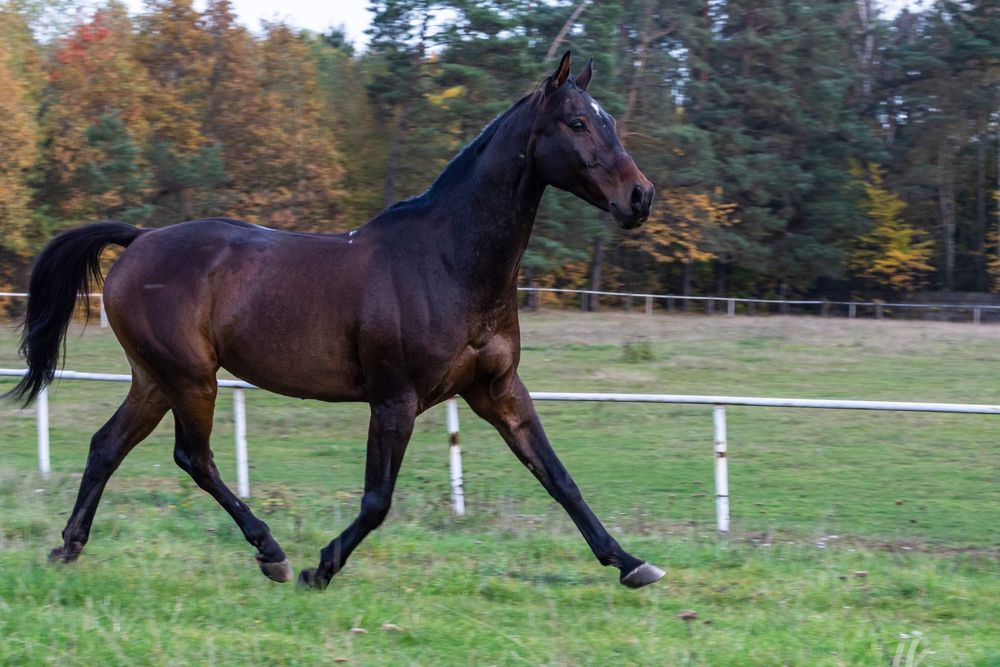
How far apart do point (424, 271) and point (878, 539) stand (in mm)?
3983

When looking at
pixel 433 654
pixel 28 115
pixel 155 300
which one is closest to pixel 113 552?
pixel 155 300

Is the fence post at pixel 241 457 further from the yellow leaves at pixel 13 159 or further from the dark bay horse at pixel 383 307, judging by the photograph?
the yellow leaves at pixel 13 159

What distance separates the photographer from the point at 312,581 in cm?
519

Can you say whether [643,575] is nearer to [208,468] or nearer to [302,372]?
[302,372]

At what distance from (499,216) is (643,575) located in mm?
1787

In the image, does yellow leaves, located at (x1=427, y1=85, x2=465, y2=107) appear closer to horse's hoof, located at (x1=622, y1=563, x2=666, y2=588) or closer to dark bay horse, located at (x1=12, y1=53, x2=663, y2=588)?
dark bay horse, located at (x1=12, y1=53, x2=663, y2=588)

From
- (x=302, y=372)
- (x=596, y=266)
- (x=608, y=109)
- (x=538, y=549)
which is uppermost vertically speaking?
(x=608, y=109)

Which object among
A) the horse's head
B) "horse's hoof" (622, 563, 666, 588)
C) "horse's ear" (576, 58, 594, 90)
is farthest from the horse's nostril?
"horse's hoof" (622, 563, 666, 588)

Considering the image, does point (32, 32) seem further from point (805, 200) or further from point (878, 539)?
point (878, 539)

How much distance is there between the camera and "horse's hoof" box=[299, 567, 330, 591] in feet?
17.0

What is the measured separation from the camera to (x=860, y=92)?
44562 millimetres

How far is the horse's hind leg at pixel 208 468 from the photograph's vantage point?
538 cm

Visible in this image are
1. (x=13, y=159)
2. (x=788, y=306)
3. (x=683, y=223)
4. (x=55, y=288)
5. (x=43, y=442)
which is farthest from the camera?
(x=788, y=306)

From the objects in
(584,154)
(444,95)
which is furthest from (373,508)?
(444,95)
